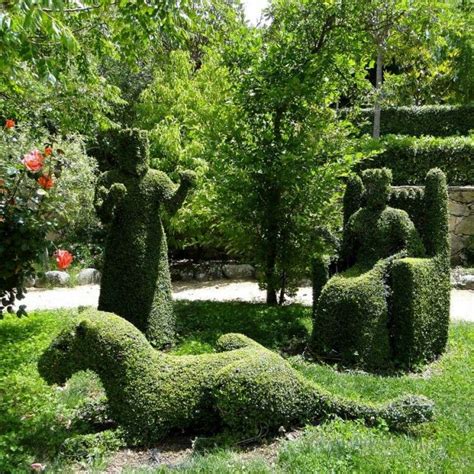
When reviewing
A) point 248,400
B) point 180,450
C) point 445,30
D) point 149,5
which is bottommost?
point 180,450

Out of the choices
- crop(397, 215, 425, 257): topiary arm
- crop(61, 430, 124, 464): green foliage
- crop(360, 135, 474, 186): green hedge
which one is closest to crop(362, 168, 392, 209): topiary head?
crop(397, 215, 425, 257): topiary arm

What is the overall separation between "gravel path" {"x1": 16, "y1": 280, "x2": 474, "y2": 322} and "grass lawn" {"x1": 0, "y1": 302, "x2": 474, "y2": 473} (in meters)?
2.94

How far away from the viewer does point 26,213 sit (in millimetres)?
3936

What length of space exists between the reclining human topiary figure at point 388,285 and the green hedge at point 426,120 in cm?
1070

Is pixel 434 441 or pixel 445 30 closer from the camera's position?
pixel 434 441

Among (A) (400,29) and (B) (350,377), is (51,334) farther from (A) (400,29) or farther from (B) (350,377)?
(A) (400,29)

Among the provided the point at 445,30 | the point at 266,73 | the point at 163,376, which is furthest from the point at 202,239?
the point at 163,376

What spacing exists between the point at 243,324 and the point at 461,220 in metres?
7.71

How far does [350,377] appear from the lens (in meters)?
5.00

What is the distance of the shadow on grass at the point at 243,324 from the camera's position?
6191 mm

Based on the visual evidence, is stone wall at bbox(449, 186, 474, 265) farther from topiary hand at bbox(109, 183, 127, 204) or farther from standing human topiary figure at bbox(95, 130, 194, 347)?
topiary hand at bbox(109, 183, 127, 204)

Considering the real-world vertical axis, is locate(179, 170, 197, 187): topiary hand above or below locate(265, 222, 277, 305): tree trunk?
above

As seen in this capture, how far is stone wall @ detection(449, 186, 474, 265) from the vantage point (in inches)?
481

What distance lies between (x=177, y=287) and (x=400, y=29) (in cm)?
672
